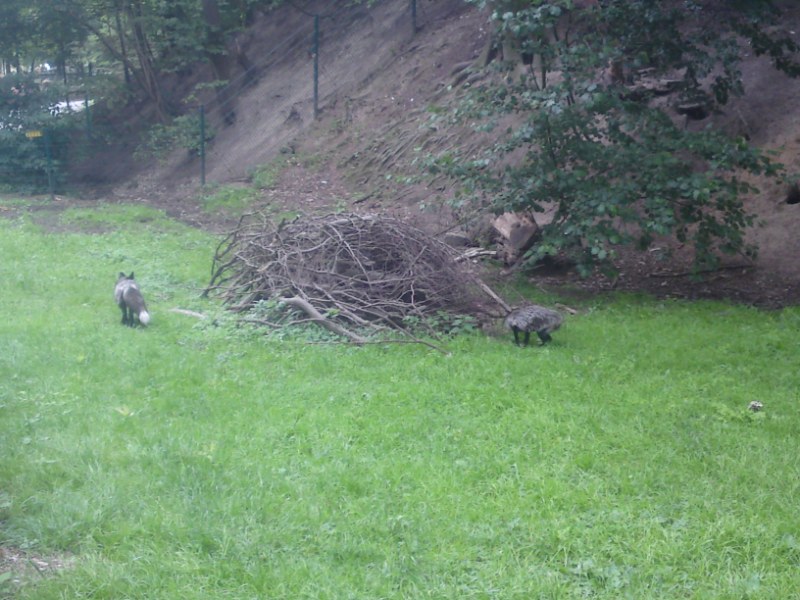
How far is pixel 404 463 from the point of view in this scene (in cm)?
629

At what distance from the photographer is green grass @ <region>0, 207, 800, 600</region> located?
4.89 metres

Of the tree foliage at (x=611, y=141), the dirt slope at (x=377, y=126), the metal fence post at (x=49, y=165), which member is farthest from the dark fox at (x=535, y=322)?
the metal fence post at (x=49, y=165)

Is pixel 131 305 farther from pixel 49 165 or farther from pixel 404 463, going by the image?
pixel 49 165

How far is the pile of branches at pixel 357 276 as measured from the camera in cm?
1057

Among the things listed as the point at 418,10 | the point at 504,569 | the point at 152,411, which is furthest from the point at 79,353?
the point at 418,10

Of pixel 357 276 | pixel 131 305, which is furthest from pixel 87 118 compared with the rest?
pixel 357 276

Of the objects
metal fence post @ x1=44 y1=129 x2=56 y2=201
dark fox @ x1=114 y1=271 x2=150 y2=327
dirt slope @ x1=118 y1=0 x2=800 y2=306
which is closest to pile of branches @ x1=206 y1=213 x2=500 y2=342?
dark fox @ x1=114 y1=271 x2=150 y2=327

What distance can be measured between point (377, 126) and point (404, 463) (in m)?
16.0

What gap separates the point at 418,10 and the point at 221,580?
21.3m

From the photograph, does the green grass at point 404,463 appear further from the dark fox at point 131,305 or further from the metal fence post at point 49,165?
the metal fence post at point 49,165

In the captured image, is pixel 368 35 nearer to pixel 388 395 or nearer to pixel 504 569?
pixel 388 395

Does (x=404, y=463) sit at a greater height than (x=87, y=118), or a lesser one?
lesser

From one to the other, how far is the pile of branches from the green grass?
0.97 metres

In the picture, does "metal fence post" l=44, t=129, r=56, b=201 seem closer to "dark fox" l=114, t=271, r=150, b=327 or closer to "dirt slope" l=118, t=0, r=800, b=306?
"dirt slope" l=118, t=0, r=800, b=306
